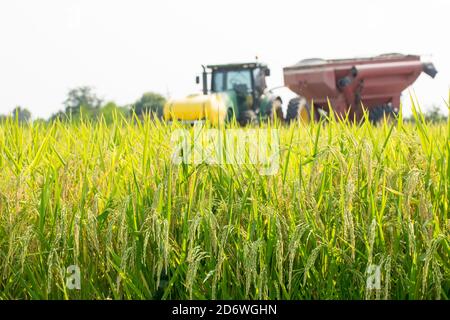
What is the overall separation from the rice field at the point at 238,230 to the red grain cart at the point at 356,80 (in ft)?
34.2

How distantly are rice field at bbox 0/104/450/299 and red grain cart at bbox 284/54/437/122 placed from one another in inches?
410

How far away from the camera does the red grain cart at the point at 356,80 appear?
1352 centimetres

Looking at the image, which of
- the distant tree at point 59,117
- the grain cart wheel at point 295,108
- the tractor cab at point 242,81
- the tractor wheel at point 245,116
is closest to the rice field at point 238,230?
the distant tree at point 59,117

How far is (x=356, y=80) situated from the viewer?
13672 mm

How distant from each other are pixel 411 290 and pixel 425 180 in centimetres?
50

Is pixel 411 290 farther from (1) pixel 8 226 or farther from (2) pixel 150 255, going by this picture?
(1) pixel 8 226

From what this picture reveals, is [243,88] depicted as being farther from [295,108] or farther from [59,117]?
[59,117]

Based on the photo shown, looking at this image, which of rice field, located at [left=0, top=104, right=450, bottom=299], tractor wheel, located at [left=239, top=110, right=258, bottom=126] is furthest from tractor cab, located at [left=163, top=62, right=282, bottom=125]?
rice field, located at [left=0, top=104, right=450, bottom=299]

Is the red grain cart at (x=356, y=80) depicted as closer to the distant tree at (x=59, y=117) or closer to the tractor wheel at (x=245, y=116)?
the tractor wheel at (x=245, y=116)

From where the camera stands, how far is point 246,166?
297 cm

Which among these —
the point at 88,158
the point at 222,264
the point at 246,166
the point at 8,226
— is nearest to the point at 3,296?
the point at 8,226

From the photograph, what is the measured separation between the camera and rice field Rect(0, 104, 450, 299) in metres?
2.67

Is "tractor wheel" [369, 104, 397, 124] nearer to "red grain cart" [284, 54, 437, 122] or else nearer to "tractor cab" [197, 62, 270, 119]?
"red grain cart" [284, 54, 437, 122]

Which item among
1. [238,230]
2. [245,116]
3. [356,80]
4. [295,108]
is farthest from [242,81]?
[238,230]
